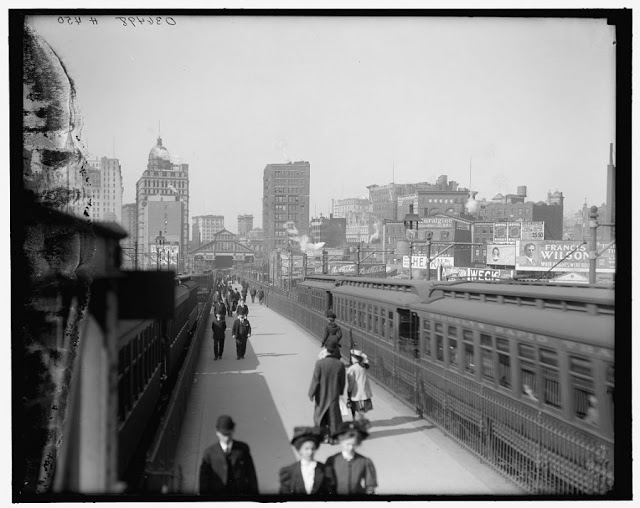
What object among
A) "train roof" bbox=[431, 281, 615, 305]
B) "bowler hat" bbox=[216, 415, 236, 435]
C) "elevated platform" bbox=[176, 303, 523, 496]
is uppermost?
"train roof" bbox=[431, 281, 615, 305]

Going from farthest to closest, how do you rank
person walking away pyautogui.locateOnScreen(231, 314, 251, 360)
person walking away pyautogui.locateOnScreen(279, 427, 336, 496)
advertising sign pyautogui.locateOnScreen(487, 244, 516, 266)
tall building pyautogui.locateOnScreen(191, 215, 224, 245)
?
advertising sign pyautogui.locateOnScreen(487, 244, 516, 266) < tall building pyautogui.locateOnScreen(191, 215, 224, 245) < person walking away pyautogui.locateOnScreen(231, 314, 251, 360) < person walking away pyautogui.locateOnScreen(279, 427, 336, 496)

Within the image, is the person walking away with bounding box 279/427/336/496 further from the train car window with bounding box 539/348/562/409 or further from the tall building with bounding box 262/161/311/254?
the tall building with bounding box 262/161/311/254

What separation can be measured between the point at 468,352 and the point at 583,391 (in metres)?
3.01

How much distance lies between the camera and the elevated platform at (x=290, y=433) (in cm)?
864

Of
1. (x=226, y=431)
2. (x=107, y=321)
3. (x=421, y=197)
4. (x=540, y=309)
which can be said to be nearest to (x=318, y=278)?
(x=540, y=309)

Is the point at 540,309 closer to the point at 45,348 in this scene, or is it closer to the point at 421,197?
the point at 45,348

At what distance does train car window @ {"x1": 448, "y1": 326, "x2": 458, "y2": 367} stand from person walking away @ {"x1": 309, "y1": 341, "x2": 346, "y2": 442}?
263 cm

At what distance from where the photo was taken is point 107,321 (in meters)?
4.81

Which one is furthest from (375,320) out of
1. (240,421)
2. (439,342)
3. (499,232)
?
(499,232)

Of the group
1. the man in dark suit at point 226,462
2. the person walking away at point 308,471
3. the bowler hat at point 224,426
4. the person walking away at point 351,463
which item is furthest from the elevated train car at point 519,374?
the bowler hat at point 224,426

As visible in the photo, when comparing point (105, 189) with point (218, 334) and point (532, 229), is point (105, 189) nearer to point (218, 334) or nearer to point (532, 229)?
point (218, 334)

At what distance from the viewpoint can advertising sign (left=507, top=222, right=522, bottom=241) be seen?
43.7 m

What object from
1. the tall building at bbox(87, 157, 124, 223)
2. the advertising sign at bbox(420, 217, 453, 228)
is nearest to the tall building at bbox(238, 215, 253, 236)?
the tall building at bbox(87, 157, 124, 223)

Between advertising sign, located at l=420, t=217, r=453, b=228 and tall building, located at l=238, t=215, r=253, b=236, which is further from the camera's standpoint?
advertising sign, located at l=420, t=217, r=453, b=228
